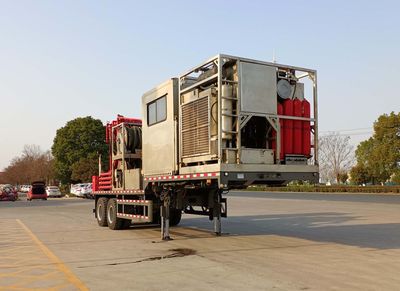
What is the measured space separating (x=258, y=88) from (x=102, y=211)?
30.0 ft

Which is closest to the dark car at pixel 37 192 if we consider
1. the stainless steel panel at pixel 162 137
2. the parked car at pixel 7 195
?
the parked car at pixel 7 195

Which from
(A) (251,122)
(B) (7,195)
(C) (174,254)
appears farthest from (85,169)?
(A) (251,122)

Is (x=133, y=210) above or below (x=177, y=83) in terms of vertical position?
below

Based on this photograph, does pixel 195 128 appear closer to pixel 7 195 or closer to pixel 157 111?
pixel 157 111

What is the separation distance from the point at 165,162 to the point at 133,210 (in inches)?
120

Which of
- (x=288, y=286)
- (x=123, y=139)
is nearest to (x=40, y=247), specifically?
(x=123, y=139)

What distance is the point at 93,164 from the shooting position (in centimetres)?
6166

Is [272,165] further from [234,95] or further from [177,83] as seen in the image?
[177,83]

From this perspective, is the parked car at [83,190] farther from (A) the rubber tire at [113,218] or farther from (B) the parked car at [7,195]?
(A) the rubber tire at [113,218]

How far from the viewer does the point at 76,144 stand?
70375 mm

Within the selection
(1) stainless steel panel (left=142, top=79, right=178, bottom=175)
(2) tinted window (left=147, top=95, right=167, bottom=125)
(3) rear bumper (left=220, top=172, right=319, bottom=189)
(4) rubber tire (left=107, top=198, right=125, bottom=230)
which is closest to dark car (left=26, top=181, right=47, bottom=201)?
(4) rubber tire (left=107, top=198, right=125, bottom=230)

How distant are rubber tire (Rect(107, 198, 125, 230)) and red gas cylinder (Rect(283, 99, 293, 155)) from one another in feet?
24.2

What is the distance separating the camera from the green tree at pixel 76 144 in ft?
228

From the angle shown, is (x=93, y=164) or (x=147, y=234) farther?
(x=93, y=164)
